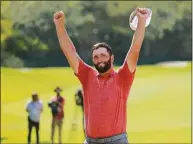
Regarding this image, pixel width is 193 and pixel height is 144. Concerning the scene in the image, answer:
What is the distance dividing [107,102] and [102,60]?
309 mm

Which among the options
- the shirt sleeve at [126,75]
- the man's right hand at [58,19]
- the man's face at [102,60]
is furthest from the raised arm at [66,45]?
the shirt sleeve at [126,75]

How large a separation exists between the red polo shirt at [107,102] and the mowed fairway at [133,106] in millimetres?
15272

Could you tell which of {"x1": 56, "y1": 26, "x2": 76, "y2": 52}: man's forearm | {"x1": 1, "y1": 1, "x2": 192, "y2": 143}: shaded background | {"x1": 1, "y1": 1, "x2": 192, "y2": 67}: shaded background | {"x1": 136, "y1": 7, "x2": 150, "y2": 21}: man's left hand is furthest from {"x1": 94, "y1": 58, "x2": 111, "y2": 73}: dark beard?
{"x1": 1, "y1": 1, "x2": 192, "y2": 67}: shaded background

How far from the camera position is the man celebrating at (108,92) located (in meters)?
4.81

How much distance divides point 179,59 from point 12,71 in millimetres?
18405

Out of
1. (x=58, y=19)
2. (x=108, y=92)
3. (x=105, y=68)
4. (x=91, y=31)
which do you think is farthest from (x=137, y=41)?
(x=91, y=31)

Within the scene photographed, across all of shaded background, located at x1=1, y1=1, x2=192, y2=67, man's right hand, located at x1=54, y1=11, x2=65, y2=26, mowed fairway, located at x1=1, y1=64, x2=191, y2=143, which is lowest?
mowed fairway, located at x1=1, y1=64, x2=191, y2=143

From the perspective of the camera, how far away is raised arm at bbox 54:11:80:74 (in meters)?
4.98

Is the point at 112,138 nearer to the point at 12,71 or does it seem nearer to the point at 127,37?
the point at 12,71

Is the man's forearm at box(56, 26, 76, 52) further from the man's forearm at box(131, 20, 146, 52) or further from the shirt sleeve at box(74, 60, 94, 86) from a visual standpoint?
the man's forearm at box(131, 20, 146, 52)

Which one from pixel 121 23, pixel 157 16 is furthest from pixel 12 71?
pixel 157 16

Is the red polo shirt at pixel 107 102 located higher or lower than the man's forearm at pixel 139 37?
lower

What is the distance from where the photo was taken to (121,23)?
5922 centimetres

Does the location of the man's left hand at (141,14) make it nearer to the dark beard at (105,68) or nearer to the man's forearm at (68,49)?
the dark beard at (105,68)
